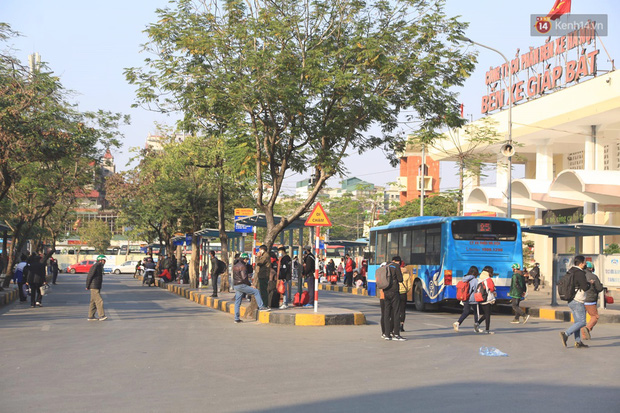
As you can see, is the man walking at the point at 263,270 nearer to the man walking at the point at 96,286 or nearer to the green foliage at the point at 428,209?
the man walking at the point at 96,286

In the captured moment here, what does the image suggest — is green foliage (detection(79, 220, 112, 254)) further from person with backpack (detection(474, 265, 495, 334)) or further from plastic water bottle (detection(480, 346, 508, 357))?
plastic water bottle (detection(480, 346, 508, 357))

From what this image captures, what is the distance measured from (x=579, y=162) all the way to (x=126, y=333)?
41.7 m

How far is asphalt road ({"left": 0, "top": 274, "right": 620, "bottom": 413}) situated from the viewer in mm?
8008

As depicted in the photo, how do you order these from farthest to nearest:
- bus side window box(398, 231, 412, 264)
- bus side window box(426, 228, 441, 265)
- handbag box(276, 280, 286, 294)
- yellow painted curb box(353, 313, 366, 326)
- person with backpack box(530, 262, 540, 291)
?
person with backpack box(530, 262, 540, 291) < bus side window box(398, 231, 412, 264) < bus side window box(426, 228, 441, 265) < handbag box(276, 280, 286, 294) < yellow painted curb box(353, 313, 366, 326)

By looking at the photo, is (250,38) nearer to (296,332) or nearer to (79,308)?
(296,332)

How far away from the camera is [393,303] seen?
48.9ft

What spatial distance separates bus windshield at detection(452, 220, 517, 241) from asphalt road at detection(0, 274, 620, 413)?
5464mm

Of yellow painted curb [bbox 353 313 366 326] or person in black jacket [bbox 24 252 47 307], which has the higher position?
person in black jacket [bbox 24 252 47 307]

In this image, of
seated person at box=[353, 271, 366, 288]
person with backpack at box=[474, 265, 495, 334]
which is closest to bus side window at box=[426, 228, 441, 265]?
person with backpack at box=[474, 265, 495, 334]

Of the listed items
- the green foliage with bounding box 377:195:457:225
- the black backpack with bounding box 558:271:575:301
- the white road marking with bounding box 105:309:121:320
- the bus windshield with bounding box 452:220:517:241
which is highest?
the green foliage with bounding box 377:195:457:225

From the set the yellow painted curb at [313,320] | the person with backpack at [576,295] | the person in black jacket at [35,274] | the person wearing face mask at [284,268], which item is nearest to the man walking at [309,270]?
the person wearing face mask at [284,268]

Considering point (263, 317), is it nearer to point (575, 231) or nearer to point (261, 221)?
point (261, 221)

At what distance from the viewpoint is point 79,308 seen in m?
24.3

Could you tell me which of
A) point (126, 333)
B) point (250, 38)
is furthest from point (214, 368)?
point (250, 38)
